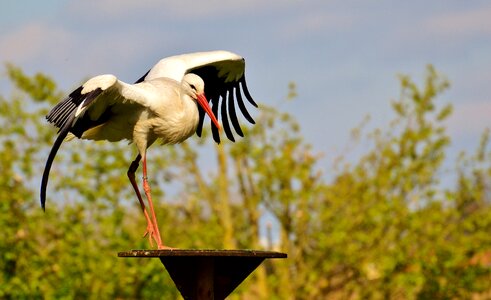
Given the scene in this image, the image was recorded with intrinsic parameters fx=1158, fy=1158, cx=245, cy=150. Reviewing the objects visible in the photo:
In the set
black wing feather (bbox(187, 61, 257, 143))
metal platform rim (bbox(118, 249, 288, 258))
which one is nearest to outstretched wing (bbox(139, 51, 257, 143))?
black wing feather (bbox(187, 61, 257, 143))

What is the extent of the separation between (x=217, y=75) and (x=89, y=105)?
2.81 meters

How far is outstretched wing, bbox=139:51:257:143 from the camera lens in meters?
10.3

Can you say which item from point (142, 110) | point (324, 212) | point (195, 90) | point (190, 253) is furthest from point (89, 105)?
point (324, 212)

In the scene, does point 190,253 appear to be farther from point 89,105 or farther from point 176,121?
point 176,121

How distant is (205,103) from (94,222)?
35.7 feet

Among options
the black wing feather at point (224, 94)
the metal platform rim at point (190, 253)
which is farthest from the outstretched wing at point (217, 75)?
the metal platform rim at point (190, 253)

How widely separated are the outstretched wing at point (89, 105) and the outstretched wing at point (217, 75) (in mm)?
930

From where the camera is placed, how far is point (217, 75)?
37.0 ft

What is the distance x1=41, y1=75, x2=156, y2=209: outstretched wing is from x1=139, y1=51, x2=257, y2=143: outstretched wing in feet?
3.05

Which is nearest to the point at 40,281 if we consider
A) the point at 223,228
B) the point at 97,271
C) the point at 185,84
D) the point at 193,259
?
the point at 97,271

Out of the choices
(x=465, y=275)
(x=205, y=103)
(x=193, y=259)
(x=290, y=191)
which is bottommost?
(x=193, y=259)

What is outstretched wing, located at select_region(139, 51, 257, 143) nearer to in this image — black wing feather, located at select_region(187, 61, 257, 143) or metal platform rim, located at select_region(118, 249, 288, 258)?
black wing feather, located at select_region(187, 61, 257, 143)

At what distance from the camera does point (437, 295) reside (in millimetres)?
24047

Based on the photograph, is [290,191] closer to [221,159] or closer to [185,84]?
[221,159]
